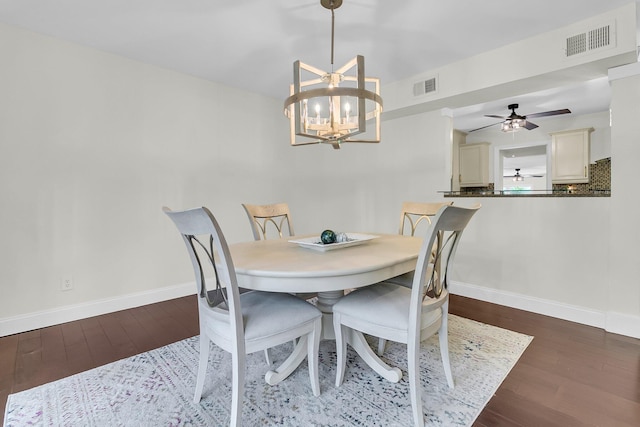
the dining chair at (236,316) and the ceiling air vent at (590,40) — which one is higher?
the ceiling air vent at (590,40)

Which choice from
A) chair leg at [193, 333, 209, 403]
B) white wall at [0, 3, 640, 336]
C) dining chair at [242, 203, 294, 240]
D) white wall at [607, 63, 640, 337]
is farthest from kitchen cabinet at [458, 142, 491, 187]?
chair leg at [193, 333, 209, 403]

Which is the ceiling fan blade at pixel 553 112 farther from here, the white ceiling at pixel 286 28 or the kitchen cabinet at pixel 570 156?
the white ceiling at pixel 286 28

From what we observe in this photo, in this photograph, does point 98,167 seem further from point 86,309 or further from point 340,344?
point 340,344

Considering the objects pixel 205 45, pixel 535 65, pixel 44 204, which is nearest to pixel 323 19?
pixel 205 45

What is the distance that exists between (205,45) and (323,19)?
1100 mm

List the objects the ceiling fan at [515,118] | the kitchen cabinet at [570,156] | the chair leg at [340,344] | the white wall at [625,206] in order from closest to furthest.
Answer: the chair leg at [340,344]
the white wall at [625,206]
the ceiling fan at [515,118]
the kitchen cabinet at [570,156]

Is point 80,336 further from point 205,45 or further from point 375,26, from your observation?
point 375,26

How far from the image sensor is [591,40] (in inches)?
85.4

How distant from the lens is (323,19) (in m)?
2.18

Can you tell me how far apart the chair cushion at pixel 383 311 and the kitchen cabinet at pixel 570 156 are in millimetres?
4028

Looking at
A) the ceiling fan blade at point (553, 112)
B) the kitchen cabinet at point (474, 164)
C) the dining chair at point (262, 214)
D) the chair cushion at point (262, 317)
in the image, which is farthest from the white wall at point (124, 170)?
the kitchen cabinet at point (474, 164)

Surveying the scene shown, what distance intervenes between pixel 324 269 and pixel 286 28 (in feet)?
6.49

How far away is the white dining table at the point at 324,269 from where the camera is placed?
1309 millimetres

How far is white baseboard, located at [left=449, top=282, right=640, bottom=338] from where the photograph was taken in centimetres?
222
